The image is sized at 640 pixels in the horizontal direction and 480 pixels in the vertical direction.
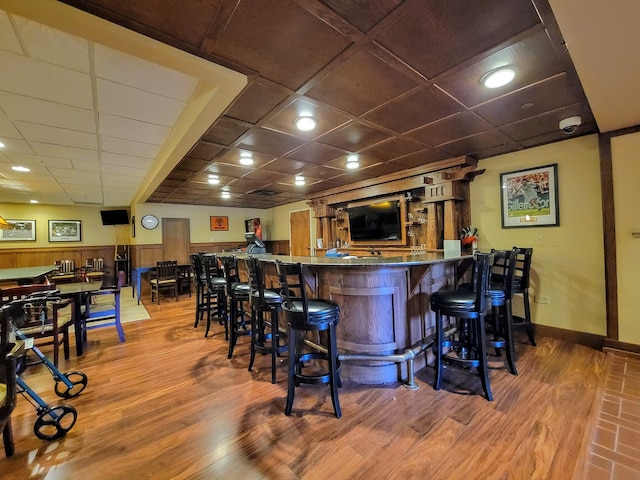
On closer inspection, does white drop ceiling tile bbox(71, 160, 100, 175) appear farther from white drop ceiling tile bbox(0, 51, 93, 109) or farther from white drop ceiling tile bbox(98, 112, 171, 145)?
white drop ceiling tile bbox(0, 51, 93, 109)

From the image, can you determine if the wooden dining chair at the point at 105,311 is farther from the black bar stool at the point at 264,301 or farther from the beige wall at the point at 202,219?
the beige wall at the point at 202,219

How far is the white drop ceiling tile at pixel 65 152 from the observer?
3.18 metres

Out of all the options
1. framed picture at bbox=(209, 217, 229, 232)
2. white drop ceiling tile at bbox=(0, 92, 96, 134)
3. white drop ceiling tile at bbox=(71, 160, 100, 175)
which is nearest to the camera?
white drop ceiling tile at bbox=(0, 92, 96, 134)

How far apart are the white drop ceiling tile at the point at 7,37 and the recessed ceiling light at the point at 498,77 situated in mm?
2812

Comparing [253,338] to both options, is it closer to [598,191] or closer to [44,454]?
[44,454]

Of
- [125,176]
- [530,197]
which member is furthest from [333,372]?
[125,176]

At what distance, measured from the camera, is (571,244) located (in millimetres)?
3174

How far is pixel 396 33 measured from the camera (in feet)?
4.95

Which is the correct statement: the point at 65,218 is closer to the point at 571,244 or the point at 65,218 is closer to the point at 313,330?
the point at 313,330

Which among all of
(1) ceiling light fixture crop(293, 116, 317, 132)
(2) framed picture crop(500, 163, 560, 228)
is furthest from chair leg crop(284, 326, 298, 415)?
(2) framed picture crop(500, 163, 560, 228)

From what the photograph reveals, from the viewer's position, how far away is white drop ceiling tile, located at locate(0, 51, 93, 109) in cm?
175

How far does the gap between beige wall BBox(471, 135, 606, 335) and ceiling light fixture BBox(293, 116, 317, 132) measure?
2.80m

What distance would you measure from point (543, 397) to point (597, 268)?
1.90 metres

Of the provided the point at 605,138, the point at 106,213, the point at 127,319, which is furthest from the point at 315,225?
the point at 106,213
